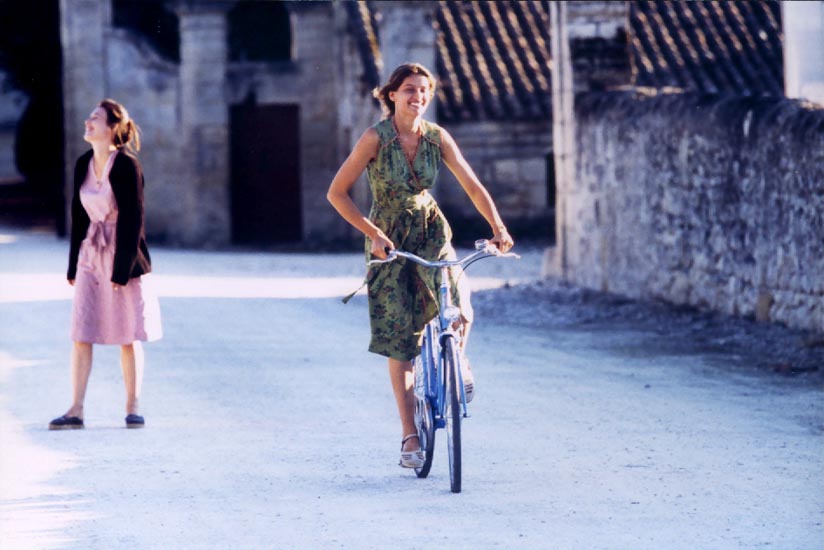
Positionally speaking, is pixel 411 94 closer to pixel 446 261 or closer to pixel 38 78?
pixel 446 261

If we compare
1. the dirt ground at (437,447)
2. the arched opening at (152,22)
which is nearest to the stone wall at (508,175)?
the arched opening at (152,22)

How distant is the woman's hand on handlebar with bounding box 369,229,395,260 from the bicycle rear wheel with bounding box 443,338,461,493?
442mm

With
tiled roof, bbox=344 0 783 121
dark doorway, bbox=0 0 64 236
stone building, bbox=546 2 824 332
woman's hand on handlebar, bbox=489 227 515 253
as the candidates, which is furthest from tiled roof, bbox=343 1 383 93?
woman's hand on handlebar, bbox=489 227 515 253

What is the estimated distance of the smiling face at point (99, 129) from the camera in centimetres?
948

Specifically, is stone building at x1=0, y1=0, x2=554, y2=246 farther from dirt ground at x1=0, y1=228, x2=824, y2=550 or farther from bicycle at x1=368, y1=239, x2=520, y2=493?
bicycle at x1=368, y1=239, x2=520, y2=493

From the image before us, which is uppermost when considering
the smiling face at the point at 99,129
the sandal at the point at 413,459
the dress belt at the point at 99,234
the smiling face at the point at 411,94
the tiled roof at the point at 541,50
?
the tiled roof at the point at 541,50

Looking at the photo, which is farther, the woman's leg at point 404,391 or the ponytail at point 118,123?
the ponytail at point 118,123

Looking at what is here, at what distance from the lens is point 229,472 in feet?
26.2

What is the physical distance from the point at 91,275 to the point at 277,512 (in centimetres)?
296

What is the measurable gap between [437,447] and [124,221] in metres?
2.12

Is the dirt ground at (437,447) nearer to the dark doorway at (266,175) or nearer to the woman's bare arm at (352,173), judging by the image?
the woman's bare arm at (352,173)

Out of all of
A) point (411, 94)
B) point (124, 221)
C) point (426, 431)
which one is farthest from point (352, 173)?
point (124, 221)

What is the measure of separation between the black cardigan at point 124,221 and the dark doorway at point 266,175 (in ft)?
73.3

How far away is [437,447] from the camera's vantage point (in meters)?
8.73
